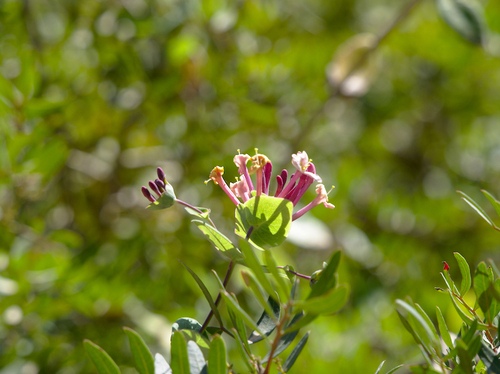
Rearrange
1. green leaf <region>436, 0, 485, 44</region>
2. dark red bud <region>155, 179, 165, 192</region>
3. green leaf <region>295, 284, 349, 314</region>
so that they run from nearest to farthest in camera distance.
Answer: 1. green leaf <region>295, 284, 349, 314</region>
2. dark red bud <region>155, 179, 165, 192</region>
3. green leaf <region>436, 0, 485, 44</region>

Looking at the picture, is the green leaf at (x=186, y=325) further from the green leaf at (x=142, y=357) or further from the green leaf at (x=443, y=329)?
the green leaf at (x=443, y=329)

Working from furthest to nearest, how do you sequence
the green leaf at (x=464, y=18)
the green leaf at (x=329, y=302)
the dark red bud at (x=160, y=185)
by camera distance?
1. the green leaf at (x=464, y=18)
2. the dark red bud at (x=160, y=185)
3. the green leaf at (x=329, y=302)

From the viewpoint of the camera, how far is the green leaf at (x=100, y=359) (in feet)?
0.91

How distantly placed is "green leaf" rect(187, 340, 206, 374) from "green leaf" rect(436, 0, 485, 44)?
0.72m

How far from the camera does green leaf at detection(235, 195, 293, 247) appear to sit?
305 millimetres

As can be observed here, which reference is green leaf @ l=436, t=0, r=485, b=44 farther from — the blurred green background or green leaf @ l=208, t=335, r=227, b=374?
green leaf @ l=208, t=335, r=227, b=374

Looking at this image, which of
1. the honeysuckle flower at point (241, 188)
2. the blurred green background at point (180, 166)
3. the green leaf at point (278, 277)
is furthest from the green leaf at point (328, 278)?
the blurred green background at point (180, 166)

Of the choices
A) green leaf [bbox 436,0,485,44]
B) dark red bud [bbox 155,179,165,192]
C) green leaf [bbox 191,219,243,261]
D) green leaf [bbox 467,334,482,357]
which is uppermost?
green leaf [bbox 436,0,485,44]

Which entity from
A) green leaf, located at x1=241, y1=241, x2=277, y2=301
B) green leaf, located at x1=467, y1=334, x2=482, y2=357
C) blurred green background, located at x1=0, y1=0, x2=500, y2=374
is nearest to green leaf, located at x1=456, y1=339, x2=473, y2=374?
green leaf, located at x1=467, y1=334, x2=482, y2=357

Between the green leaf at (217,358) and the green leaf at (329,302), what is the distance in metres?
0.06

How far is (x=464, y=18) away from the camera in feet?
2.52

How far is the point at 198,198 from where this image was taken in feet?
3.42

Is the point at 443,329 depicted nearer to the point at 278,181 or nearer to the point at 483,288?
the point at 483,288

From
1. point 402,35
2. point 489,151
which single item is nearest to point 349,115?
point 402,35
